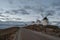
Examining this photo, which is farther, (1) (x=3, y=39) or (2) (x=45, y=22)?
(2) (x=45, y=22)

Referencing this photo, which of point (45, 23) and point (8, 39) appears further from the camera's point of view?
point (45, 23)

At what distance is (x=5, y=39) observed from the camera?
3.84m

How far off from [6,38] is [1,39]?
0.28 m

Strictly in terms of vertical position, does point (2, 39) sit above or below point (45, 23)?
below

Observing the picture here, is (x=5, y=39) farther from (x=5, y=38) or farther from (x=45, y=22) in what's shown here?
(x=45, y=22)

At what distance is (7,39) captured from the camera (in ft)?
12.5

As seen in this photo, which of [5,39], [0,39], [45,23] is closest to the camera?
[0,39]

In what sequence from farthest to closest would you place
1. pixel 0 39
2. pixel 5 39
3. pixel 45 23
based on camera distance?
pixel 45 23
pixel 5 39
pixel 0 39

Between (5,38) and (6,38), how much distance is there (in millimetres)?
30

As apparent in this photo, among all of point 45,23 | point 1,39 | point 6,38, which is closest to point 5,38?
point 6,38

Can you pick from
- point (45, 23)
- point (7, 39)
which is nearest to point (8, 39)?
point (7, 39)

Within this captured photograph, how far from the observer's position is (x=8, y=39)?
377cm

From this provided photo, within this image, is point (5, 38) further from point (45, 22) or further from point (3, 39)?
point (45, 22)

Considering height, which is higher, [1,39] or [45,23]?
[45,23]
